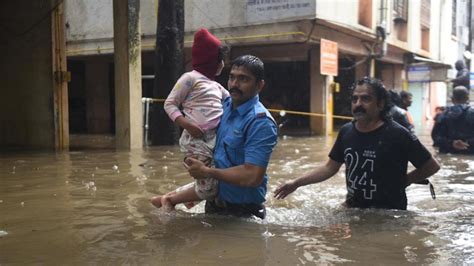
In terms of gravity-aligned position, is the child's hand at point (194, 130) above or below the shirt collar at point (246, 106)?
below

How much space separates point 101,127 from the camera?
67.1 ft

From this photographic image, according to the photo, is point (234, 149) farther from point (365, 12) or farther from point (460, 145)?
point (365, 12)

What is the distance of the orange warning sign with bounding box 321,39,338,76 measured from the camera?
15.9 m

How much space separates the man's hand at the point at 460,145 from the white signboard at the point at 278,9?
639 cm

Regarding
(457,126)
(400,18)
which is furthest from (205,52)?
(400,18)

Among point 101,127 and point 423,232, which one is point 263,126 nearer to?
point 423,232

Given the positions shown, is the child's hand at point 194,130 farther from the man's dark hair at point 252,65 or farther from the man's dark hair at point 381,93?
the man's dark hair at point 381,93

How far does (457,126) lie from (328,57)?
6.86m

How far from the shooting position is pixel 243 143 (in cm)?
379

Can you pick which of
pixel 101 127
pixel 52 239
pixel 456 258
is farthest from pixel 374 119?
pixel 101 127

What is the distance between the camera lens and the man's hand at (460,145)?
9.84m

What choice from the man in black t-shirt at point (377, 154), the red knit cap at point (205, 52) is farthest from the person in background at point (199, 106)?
the man in black t-shirt at point (377, 154)

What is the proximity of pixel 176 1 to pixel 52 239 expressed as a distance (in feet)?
28.7

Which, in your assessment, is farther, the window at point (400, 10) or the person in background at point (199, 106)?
the window at point (400, 10)
